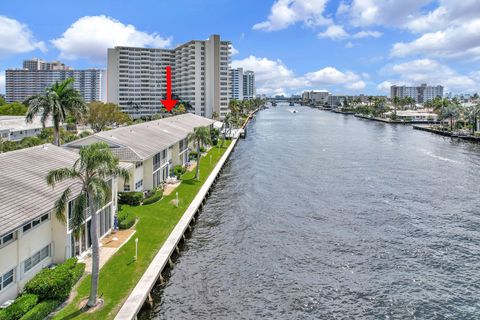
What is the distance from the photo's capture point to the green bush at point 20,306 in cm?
1973

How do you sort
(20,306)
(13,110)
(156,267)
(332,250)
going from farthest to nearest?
(13,110), (332,250), (156,267), (20,306)

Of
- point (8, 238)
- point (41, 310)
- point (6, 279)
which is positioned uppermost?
point (8, 238)

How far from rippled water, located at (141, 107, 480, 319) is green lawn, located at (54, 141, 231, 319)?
224 centimetres

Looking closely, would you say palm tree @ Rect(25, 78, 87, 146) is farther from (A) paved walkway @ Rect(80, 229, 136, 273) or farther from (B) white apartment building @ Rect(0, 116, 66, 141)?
(B) white apartment building @ Rect(0, 116, 66, 141)

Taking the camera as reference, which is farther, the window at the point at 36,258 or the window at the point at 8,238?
the window at the point at 36,258

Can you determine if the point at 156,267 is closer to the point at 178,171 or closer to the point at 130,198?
the point at 130,198

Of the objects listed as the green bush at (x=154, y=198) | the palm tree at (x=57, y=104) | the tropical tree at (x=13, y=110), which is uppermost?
the tropical tree at (x=13, y=110)

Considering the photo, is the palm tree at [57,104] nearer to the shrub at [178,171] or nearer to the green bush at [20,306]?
the shrub at [178,171]

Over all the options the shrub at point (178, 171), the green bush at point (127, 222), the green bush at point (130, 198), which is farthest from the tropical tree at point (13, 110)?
the green bush at point (127, 222)

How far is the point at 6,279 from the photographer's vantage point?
22.3 metres

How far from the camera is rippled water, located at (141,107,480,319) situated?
26.7 metres

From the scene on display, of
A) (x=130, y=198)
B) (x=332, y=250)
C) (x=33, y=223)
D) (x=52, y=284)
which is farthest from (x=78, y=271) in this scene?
(x=332, y=250)

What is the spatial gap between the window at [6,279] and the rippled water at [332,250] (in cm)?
812

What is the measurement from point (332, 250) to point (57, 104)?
34.3 metres
